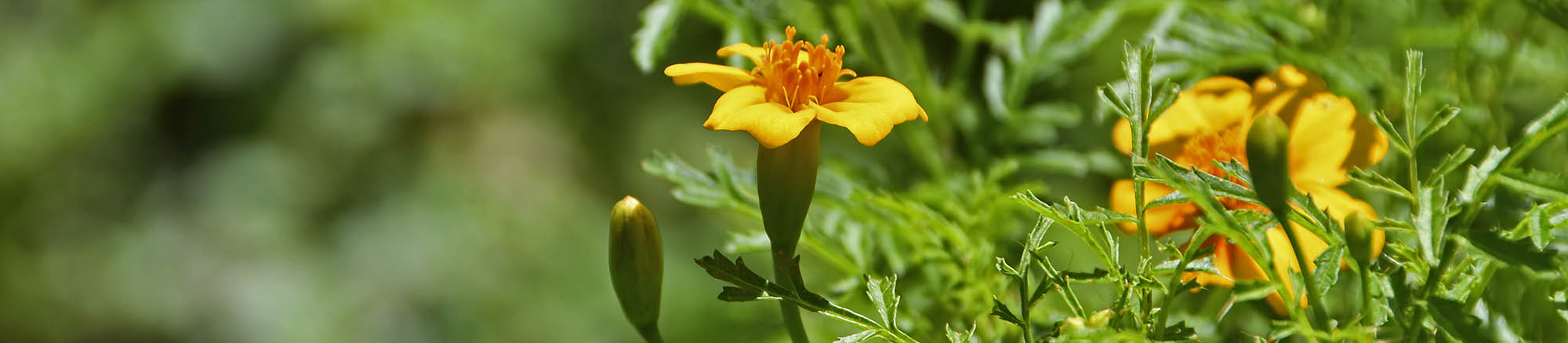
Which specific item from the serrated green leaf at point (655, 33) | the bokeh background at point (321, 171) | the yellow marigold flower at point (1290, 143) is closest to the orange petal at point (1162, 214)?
the yellow marigold flower at point (1290, 143)

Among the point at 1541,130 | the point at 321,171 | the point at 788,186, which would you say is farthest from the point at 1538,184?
the point at 321,171

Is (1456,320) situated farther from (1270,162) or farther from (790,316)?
(790,316)

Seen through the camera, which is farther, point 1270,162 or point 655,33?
point 655,33

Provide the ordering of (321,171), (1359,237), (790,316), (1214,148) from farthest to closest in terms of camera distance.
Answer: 1. (321,171)
2. (1214,148)
3. (790,316)
4. (1359,237)

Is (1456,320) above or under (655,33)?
under

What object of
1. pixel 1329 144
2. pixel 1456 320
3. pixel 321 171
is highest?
pixel 321 171

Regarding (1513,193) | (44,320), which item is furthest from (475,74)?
(1513,193)

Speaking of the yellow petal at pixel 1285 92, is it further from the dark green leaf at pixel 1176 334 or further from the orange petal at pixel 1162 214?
the dark green leaf at pixel 1176 334
